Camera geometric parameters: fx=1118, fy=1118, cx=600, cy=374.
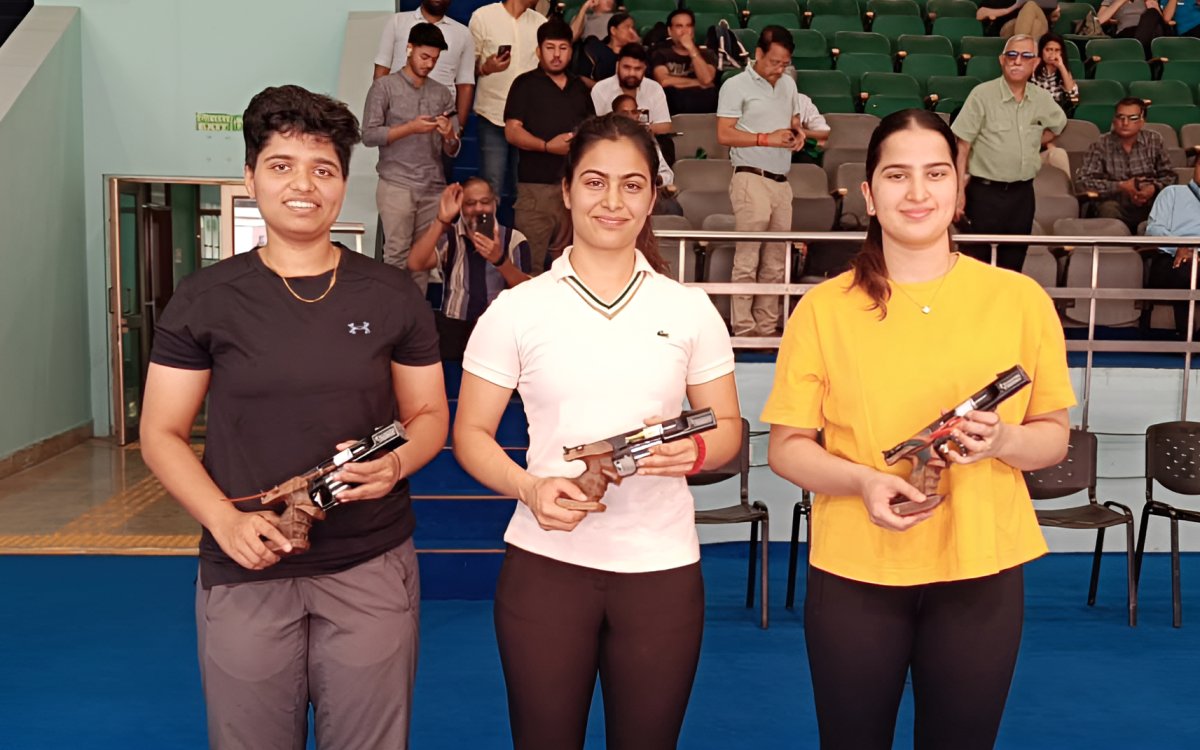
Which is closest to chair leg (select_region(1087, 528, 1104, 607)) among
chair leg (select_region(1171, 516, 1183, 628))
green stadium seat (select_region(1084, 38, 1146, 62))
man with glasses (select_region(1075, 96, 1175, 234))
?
chair leg (select_region(1171, 516, 1183, 628))

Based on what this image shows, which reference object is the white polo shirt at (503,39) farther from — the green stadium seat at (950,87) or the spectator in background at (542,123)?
the green stadium seat at (950,87)

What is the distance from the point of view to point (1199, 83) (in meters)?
9.75

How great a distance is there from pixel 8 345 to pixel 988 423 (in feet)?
25.4

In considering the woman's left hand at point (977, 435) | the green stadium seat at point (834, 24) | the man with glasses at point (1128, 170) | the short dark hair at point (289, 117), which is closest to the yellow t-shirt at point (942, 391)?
the woman's left hand at point (977, 435)

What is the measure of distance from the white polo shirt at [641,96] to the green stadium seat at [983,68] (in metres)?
3.99

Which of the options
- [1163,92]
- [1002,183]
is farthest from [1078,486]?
[1163,92]

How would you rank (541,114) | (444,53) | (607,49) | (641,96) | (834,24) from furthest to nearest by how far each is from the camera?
(834,24), (607,49), (641,96), (444,53), (541,114)

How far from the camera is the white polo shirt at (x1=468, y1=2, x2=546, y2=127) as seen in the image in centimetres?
700

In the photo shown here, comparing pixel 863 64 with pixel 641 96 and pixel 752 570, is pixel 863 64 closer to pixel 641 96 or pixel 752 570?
pixel 641 96

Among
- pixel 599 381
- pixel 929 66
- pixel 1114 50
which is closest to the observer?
pixel 599 381

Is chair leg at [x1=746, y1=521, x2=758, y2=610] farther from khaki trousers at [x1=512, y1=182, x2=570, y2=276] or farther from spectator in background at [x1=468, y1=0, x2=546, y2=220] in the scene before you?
spectator in background at [x1=468, y1=0, x2=546, y2=220]

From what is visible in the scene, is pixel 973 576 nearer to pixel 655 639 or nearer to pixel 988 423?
pixel 988 423

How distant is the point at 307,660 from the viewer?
203 cm

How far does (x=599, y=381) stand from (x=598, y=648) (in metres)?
0.49
